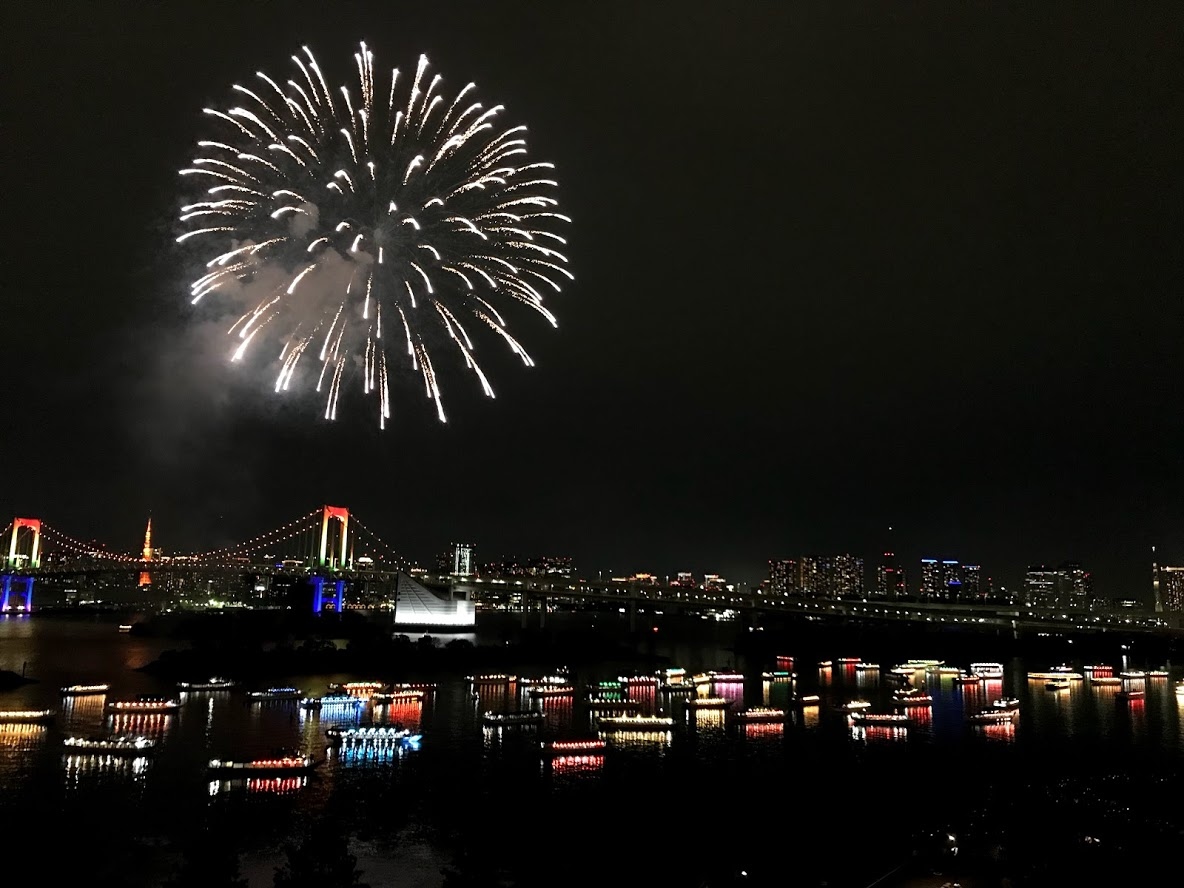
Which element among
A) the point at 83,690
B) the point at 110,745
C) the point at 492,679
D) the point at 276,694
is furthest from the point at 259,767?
the point at 492,679

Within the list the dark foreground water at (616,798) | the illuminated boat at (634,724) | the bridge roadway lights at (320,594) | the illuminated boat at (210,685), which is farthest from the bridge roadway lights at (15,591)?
the illuminated boat at (634,724)

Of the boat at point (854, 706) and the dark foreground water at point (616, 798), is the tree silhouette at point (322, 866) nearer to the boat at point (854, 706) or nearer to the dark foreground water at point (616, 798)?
the dark foreground water at point (616, 798)

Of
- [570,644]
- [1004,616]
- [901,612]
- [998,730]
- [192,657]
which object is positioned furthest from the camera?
[901,612]

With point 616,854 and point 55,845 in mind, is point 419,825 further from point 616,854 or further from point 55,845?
point 55,845

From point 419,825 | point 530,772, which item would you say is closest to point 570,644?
point 530,772

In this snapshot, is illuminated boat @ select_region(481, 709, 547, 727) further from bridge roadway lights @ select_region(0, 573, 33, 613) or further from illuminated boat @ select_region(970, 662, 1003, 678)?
bridge roadway lights @ select_region(0, 573, 33, 613)

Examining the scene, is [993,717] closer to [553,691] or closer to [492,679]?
[553,691]

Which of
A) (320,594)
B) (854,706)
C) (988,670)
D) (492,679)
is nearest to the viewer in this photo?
(854,706)
